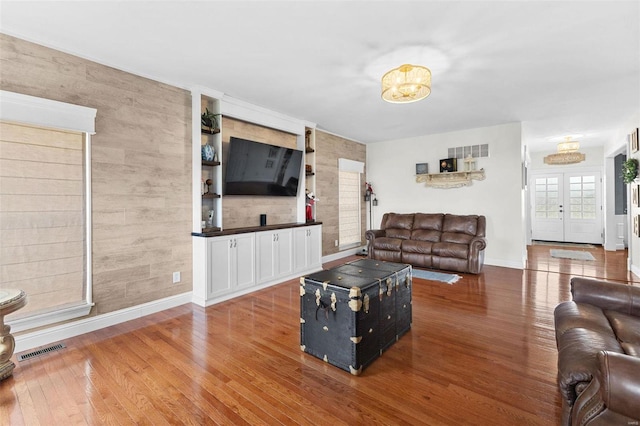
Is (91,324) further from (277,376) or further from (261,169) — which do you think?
(261,169)

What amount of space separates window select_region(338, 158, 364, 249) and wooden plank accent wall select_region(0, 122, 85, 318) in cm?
467

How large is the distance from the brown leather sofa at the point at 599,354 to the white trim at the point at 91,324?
3.65 m

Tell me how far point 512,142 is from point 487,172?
0.65m

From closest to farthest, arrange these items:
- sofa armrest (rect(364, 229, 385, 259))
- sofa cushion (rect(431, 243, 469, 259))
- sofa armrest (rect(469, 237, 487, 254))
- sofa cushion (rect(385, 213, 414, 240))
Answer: sofa armrest (rect(469, 237, 487, 254))
sofa cushion (rect(431, 243, 469, 259))
sofa armrest (rect(364, 229, 385, 259))
sofa cushion (rect(385, 213, 414, 240))

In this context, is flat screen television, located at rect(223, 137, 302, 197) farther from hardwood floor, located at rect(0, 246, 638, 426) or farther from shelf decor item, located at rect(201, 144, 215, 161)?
hardwood floor, located at rect(0, 246, 638, 426)

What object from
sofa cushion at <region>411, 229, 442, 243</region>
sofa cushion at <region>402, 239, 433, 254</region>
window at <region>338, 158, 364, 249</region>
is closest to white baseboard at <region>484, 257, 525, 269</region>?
sofa cushion at <region>411, 229, 442, 243</region>

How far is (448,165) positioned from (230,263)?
4.70 m

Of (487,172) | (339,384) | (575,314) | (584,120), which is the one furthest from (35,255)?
(584,120)

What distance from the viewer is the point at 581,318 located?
188cm

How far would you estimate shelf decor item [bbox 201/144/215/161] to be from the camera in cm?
396

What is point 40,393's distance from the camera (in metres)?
2.04

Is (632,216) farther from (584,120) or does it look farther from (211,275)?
(211,275)

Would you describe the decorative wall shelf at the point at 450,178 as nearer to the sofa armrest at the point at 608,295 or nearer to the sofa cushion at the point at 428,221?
the sofa cushion at the point at 428,221

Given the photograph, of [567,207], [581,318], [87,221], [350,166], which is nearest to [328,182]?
[350,166]
